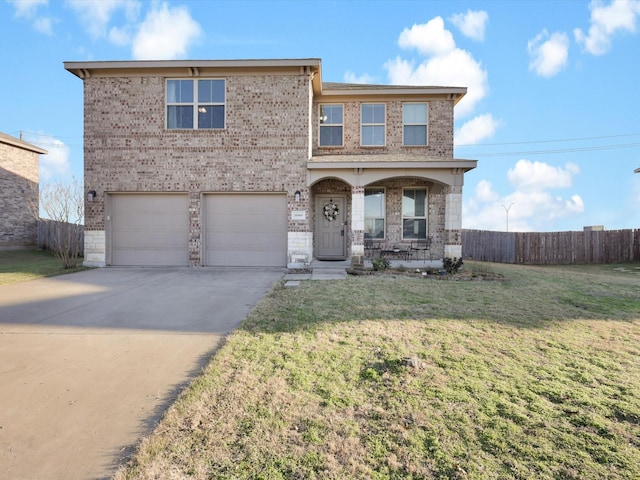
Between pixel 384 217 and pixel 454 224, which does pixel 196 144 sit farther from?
pixel 454 224

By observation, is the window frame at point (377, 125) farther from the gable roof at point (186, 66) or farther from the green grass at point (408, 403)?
the green grass at point (408, 403)

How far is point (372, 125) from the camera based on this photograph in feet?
44.2

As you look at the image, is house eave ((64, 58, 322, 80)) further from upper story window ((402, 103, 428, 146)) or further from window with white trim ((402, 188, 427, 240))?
window with white trim ((402, 188, 427, 240))

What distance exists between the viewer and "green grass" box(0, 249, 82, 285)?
32.7 ft

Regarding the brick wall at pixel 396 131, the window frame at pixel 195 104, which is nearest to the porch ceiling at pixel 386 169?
the brick wall at pixel 396 131

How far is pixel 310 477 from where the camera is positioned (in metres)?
2.08

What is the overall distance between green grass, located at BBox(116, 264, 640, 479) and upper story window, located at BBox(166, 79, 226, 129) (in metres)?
8.38

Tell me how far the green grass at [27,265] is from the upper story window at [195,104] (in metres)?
5.80

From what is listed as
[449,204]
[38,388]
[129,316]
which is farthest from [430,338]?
[449,204]

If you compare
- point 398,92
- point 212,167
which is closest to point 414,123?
point 398,92

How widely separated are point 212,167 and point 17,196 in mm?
14737

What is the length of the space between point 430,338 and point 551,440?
2.09m

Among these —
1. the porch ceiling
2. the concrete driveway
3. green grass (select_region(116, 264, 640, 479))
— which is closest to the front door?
the porch ceiling

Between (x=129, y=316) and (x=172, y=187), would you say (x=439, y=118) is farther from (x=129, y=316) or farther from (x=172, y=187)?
(x=129, y=316)
